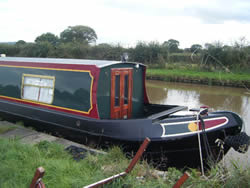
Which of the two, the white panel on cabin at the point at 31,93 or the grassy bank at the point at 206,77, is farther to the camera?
the grassy bank at the point at 206,77

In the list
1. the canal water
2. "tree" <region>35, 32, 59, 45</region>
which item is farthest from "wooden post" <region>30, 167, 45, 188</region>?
"tree" <region>35, 32, 59, 45</region>

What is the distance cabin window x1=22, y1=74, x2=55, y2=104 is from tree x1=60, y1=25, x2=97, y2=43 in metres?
34.7

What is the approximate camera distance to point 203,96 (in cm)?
1181

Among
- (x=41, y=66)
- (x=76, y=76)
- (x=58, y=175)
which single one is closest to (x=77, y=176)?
(x=58, y=175)

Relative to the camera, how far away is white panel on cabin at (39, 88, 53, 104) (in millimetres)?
5148

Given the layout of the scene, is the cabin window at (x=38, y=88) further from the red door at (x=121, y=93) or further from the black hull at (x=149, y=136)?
the red door at (x=121, y=93)

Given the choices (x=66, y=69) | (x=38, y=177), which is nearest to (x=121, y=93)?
(x=66, y=69)

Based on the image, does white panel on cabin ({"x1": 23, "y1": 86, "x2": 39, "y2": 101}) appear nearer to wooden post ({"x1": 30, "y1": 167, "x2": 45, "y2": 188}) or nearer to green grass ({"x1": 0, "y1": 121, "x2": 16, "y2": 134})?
green grass ({"x1": 0, "y1": 121, "x2": 16, "y2": 134})

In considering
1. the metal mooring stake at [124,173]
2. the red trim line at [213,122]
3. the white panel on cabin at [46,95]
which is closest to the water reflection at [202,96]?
the red trim line at [213,122]

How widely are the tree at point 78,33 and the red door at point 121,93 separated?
116 ft

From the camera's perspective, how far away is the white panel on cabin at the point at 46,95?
515cm

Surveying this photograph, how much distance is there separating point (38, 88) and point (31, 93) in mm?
244

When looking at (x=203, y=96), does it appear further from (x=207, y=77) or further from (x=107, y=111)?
(x=107, y=111)

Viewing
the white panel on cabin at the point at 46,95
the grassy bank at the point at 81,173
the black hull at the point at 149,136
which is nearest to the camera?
the grassy bank at the point at 81,173
